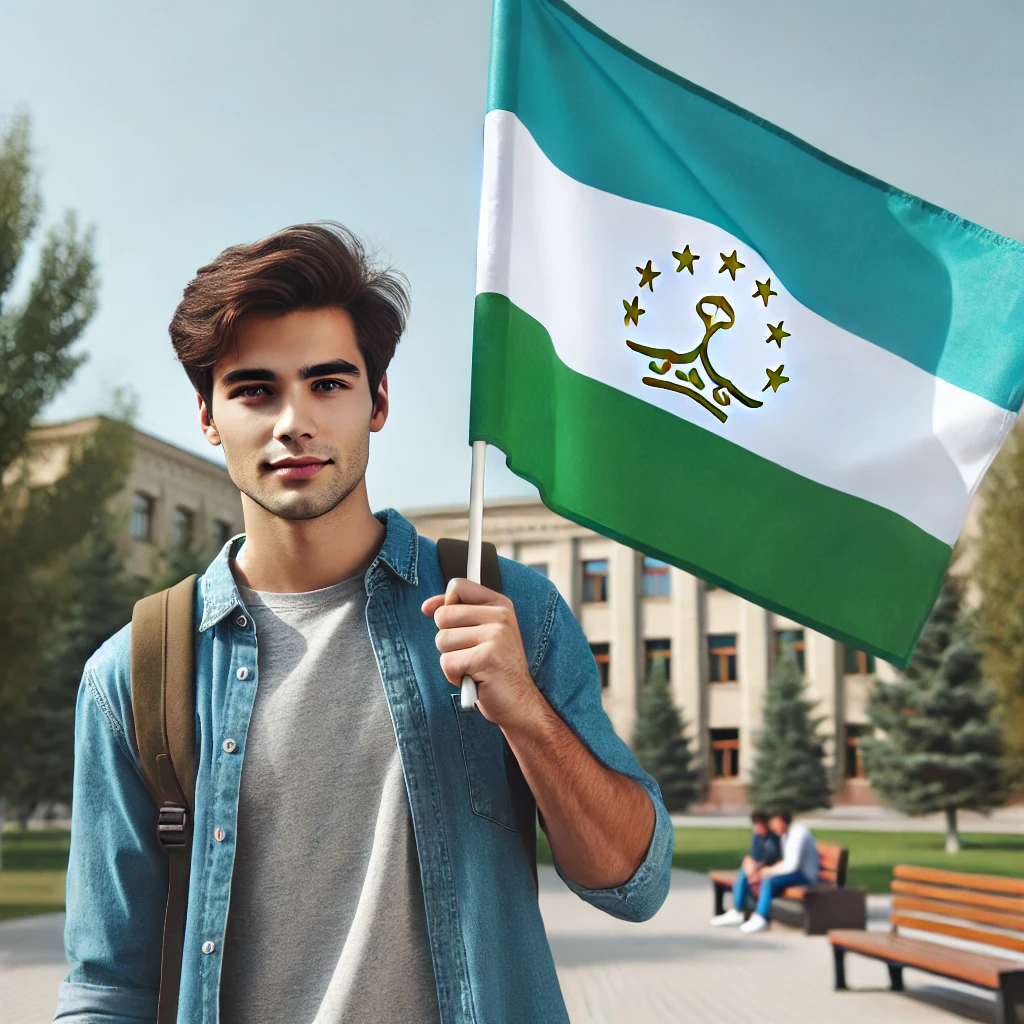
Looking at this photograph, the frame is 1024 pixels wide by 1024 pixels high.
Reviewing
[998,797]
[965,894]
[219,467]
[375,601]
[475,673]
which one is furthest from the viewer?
[219,467]

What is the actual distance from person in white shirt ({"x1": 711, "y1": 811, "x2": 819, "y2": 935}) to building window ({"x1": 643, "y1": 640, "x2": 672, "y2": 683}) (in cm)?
3732

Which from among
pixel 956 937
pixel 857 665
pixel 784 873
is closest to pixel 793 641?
pixel 857 665

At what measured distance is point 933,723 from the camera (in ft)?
111

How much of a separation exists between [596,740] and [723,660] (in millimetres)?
50594

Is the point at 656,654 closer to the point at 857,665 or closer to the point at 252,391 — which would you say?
the point at 857,665

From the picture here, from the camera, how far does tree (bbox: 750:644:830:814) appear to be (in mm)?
39875

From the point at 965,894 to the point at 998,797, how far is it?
25628mm

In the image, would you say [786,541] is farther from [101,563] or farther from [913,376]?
[101,563]

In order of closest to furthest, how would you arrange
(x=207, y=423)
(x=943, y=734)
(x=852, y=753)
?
1. (x=207, y=423)
2. (x=943, y=734)
3. (x=852, y=753)

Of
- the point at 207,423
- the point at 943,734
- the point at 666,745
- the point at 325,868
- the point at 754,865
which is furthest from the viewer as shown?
the point at 666,745

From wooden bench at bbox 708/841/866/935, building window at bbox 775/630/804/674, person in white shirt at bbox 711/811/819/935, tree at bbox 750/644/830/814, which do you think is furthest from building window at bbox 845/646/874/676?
wooden bench at bbox 708/841/866/935

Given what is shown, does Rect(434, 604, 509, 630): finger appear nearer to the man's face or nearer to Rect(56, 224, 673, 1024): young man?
Rect(56, 224, 673, 1024): young man

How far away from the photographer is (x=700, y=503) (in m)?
2.97

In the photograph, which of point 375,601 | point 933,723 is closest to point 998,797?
point 933,723
